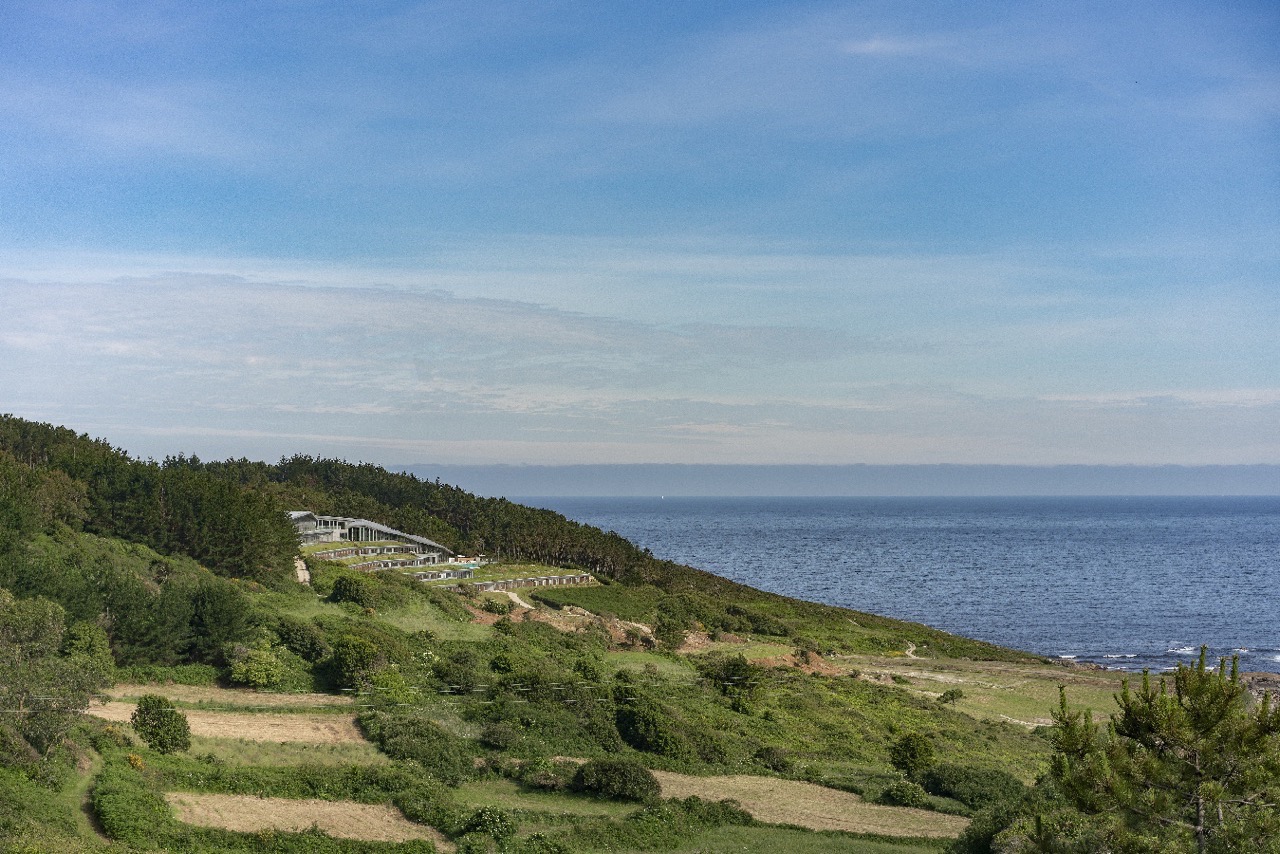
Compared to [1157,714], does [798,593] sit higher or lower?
lower

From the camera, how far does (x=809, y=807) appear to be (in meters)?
35.0

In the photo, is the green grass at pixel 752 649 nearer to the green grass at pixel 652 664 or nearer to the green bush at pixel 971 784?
the green grass at pixel 652 664

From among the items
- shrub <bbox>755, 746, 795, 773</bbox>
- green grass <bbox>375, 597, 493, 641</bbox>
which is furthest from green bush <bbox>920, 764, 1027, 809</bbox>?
green grass <bbox>375, 597, 493, 641</bbox>

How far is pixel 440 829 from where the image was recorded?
2998cm

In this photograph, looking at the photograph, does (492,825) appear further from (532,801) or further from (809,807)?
(809,807)

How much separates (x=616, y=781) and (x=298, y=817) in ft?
34.6

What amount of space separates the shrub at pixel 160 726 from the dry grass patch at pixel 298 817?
11.7ft

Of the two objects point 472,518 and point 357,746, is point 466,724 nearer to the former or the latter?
point 357,746

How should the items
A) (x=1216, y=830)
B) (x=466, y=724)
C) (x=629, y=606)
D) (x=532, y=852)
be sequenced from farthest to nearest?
(x=629, y=606)
(x=466, y=724)
(x=532, y=852)
(x=1216, y=830)

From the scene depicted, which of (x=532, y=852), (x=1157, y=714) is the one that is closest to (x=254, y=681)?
(x=532, y=852)

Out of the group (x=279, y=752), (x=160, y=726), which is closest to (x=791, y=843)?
(x=279, y=752)

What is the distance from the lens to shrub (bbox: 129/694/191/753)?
3341 cm

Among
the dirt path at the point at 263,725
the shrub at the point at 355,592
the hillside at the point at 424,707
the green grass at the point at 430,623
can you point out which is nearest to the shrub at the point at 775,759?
the hillside at the point at 424,707

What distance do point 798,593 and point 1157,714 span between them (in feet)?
372
